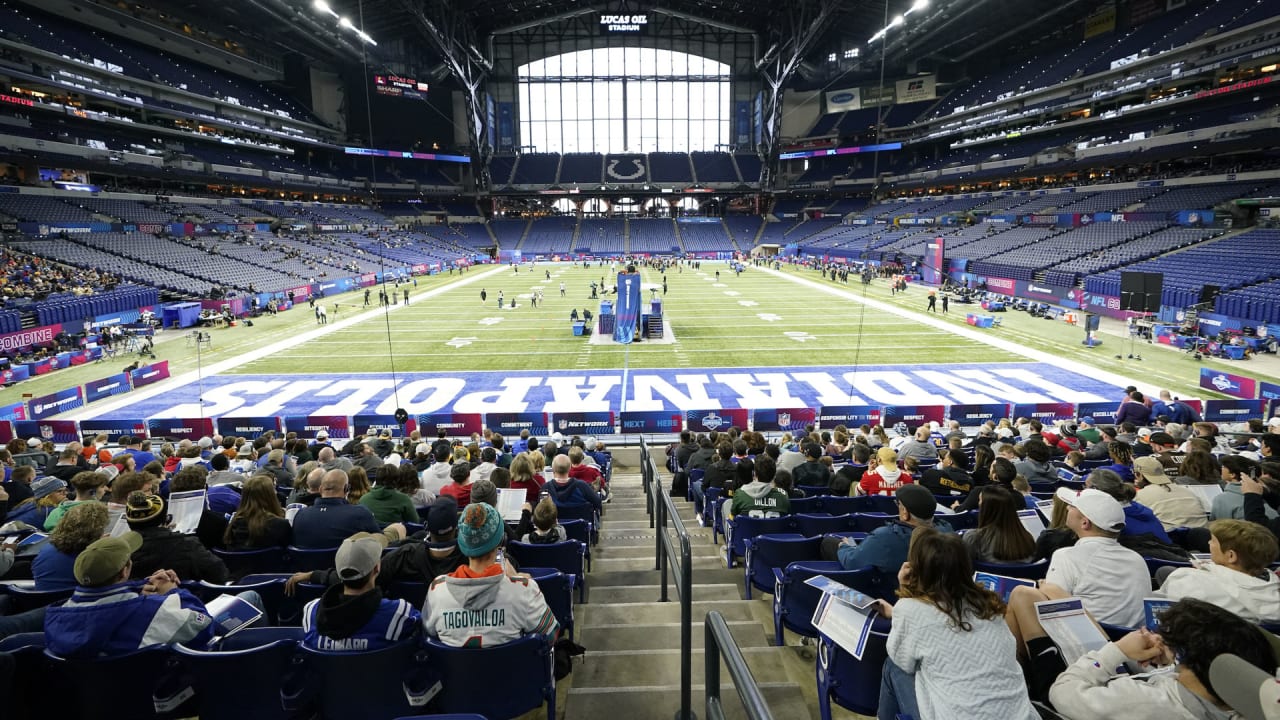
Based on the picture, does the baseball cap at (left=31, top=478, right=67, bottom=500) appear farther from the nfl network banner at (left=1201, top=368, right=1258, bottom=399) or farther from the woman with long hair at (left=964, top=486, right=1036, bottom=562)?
the nfl network banner at (left=1201, top=368, right=1258, bottom=399)

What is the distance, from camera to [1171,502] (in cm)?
604

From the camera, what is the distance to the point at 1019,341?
2877 centimetres

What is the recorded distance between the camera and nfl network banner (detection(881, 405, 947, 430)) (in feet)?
54.1

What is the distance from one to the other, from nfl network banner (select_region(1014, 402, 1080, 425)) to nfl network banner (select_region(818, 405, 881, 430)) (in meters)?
4.05

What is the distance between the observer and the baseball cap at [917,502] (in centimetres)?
431

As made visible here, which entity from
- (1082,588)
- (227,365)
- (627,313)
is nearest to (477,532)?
(1082,588)

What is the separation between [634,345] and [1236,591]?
25702 mm

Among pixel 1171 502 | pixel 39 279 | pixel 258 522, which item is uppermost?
pixel 39 279

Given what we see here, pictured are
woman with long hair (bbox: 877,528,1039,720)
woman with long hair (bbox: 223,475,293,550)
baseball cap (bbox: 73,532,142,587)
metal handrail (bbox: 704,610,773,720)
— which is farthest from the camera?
woman with long hair (bbox: 223,475,293,550)

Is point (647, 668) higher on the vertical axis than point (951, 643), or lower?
lower

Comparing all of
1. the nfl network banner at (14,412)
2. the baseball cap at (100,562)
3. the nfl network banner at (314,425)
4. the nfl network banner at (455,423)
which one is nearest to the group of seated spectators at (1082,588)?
the baseball cap at (100,562)

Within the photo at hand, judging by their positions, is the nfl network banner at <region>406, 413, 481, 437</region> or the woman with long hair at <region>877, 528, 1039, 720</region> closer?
the woman with long hair at <region>877, 528, 1039, 720</region>

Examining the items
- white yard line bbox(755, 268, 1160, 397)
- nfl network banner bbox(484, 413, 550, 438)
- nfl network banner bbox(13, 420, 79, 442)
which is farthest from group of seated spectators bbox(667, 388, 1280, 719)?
nfl network banner bbox(13, 420, 79, 442)

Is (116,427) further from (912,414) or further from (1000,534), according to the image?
(912,414)
